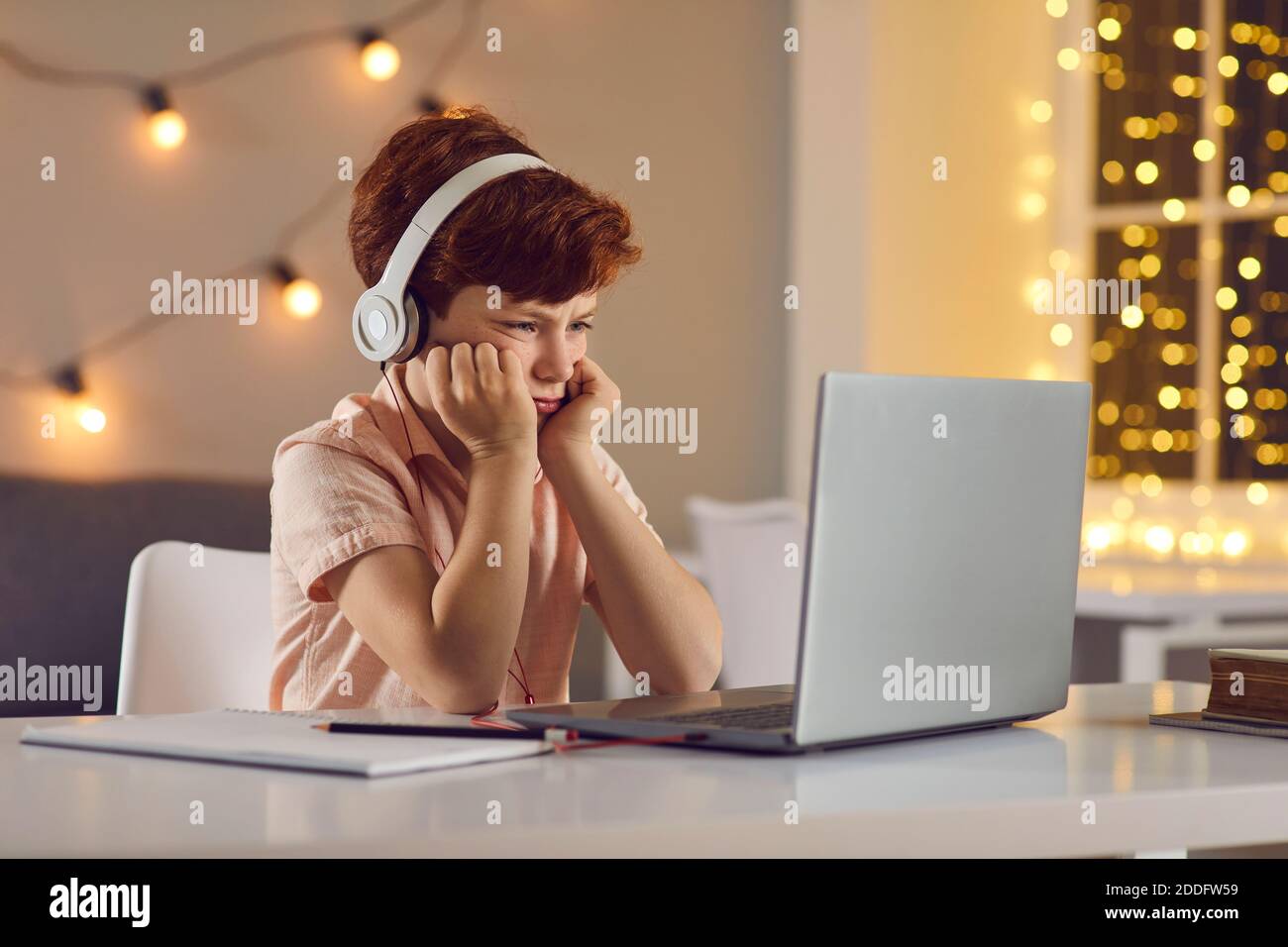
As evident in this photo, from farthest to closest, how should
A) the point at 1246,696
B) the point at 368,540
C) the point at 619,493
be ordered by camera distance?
the point at 619,493 < the point at 368,540 < the point at 1246,696

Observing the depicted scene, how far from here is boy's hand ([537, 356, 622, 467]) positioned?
131 cm

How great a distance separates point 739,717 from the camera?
0.92m

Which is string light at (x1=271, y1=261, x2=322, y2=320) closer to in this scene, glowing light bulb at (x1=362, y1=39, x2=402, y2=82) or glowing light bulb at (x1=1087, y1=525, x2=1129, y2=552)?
glowing light bulb at (x1=362, y1=39, x2=402, y2=82)

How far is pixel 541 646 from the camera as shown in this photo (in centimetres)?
134

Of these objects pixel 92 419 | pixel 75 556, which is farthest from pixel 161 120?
pixel 75 556

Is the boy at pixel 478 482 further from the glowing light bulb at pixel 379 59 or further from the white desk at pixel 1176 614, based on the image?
the glowing light bulb at pixel 379 59

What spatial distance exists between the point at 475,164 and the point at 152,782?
0.67 meters

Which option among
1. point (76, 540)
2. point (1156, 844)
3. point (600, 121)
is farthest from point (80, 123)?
point (1156, 844)

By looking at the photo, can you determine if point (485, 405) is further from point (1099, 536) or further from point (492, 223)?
point (1099, 536)

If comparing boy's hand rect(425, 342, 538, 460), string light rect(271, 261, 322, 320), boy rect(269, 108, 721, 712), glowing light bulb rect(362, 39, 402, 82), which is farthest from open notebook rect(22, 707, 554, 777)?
glowing light bulb rect(362, 39, 402, 82)

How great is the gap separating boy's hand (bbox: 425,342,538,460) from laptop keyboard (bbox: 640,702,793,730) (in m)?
0.35

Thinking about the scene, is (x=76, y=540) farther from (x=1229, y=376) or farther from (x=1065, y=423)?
(x=1229, y=376)

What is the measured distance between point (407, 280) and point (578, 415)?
0.65ft
